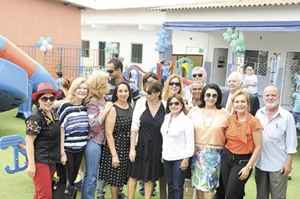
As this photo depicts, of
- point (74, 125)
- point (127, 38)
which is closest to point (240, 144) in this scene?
point (74, 125)

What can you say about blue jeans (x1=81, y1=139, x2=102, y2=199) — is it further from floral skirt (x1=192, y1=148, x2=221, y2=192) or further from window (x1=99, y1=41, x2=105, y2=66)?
window (x1=99, y1=41, x2=105, y2=66)

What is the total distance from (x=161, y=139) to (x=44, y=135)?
4.31ft

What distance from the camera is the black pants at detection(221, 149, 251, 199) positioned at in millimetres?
4168

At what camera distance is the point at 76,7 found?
53.3ft

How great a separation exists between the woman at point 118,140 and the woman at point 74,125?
11.3 inches

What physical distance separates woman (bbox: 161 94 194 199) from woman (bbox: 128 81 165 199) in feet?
0.48

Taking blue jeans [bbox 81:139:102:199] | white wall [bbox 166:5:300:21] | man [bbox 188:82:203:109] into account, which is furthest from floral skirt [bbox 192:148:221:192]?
white wall [bbox 166:5:300:21]

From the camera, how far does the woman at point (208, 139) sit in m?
4.29

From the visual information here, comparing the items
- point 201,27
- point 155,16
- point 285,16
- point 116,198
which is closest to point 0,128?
point 116,198

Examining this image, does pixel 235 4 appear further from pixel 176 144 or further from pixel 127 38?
pixel 176 144

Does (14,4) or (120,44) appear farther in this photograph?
(120,44)

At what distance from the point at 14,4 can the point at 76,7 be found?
2.50 meters

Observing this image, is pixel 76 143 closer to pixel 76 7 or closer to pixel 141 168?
pixel 141 168

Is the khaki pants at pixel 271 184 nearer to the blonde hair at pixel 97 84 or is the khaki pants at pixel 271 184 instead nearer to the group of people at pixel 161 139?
the group of people at pixel 161 139
